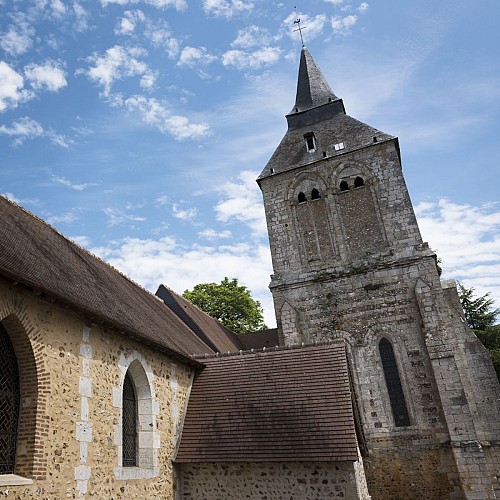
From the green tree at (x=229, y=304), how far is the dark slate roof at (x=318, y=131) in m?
8.68

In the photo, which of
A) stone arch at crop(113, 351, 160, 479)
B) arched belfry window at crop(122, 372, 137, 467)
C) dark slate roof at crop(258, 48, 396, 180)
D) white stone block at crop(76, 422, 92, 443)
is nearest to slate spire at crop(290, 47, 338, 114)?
dark slate roof at crop(258, 48, 396, 180)

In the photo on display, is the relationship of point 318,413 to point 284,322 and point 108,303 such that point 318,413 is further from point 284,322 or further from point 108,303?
point 284,322

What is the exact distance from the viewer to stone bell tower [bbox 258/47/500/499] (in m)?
12.2

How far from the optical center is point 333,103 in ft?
61.8

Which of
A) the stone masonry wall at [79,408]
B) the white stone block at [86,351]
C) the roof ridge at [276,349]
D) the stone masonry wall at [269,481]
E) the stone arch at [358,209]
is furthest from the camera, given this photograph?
the stone arch at [358,209]

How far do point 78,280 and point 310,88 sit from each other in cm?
1588

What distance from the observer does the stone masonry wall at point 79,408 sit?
17.9 ft

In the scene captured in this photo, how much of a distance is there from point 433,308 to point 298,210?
6.20 meters

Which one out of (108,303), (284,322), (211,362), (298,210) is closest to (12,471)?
(108,303)

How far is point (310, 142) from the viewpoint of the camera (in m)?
18.1

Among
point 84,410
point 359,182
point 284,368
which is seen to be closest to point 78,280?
point 84,410

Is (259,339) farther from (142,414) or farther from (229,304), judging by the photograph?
(142,414)

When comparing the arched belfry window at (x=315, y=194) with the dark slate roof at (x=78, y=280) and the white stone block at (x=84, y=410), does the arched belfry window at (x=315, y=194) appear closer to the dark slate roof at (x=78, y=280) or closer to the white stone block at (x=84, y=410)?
the dark slate roof at (x=78, y=280)

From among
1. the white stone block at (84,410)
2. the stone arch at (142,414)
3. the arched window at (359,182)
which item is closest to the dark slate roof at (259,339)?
the arched window at (359,182)
